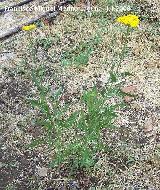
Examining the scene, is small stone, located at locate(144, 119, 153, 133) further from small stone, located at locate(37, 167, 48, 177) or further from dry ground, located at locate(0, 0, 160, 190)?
small stone, located at locate(37, 167, 48, 177)

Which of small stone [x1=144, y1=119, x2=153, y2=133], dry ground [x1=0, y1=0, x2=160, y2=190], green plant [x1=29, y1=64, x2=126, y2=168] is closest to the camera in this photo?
green plant [x1=29, y1=64, x2=126, y2=168]

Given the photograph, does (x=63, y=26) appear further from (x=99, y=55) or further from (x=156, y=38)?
(x=156, y=38)

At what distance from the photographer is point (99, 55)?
4770mm

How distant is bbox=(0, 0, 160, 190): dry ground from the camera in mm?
3600

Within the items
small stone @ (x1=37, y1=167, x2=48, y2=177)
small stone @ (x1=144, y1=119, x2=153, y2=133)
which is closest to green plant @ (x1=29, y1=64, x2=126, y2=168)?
small stone @ (x1=37, y1=167, x2=48, y2=177)

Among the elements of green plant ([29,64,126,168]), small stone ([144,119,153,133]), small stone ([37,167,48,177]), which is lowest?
small stone ([37,167,48,177])

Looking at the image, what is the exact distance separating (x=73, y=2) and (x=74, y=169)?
104 inches

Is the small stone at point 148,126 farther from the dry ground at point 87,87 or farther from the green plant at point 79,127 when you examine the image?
the green plant at point 79,127

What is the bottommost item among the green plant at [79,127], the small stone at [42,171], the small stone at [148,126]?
the small stone at [42,171]

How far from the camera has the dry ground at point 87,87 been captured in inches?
142

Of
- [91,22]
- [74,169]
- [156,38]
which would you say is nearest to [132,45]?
[156,38]

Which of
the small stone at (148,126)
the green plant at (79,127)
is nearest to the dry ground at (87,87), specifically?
the small stone at (148,126)

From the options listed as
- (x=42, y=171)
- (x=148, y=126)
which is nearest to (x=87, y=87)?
(x=148, y=126)

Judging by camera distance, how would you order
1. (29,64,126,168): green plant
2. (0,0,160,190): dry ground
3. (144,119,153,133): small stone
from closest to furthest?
(29,64,126,168): green plant < (0,0,160,190): dry ground < (144,119,153,133): small stone
